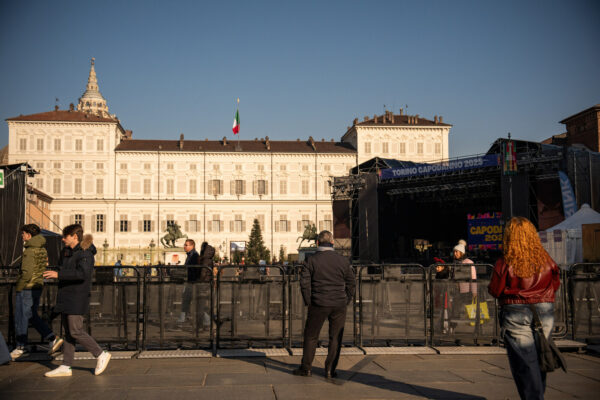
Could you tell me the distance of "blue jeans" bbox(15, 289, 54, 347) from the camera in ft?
28.9

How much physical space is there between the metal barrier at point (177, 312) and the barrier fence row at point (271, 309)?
0.6 inches

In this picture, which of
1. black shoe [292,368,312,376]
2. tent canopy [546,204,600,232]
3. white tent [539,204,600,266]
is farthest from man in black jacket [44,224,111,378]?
tent canopy [546,204,600,232]

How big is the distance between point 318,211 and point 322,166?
550cm

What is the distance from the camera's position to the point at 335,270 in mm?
7410

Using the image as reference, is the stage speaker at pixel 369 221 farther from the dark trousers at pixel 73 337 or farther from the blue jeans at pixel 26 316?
the dark trousers at pixel 73 337

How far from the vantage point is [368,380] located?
7168 millimetres

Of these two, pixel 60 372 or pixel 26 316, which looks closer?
pixel 60 372

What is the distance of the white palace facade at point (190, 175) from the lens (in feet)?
236

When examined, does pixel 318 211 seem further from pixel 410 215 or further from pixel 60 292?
pixel 60 292

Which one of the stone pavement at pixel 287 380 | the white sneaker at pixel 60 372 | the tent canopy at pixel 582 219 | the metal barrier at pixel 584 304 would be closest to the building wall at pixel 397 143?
the tent canopy at pixel 582 219

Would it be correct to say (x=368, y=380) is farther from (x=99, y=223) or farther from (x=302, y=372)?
(x=99, y=223)

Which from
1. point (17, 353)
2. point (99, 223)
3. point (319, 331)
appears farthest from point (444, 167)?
point (99, 223)

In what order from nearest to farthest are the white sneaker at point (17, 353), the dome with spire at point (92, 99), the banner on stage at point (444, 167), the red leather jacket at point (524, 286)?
the red leather jacket at point (524, 286), the white sneaker at point (17, 353), the banner on stage at point (444, 167), the dome with spire at point (92, 99)

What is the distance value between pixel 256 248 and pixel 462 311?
5626 cm
